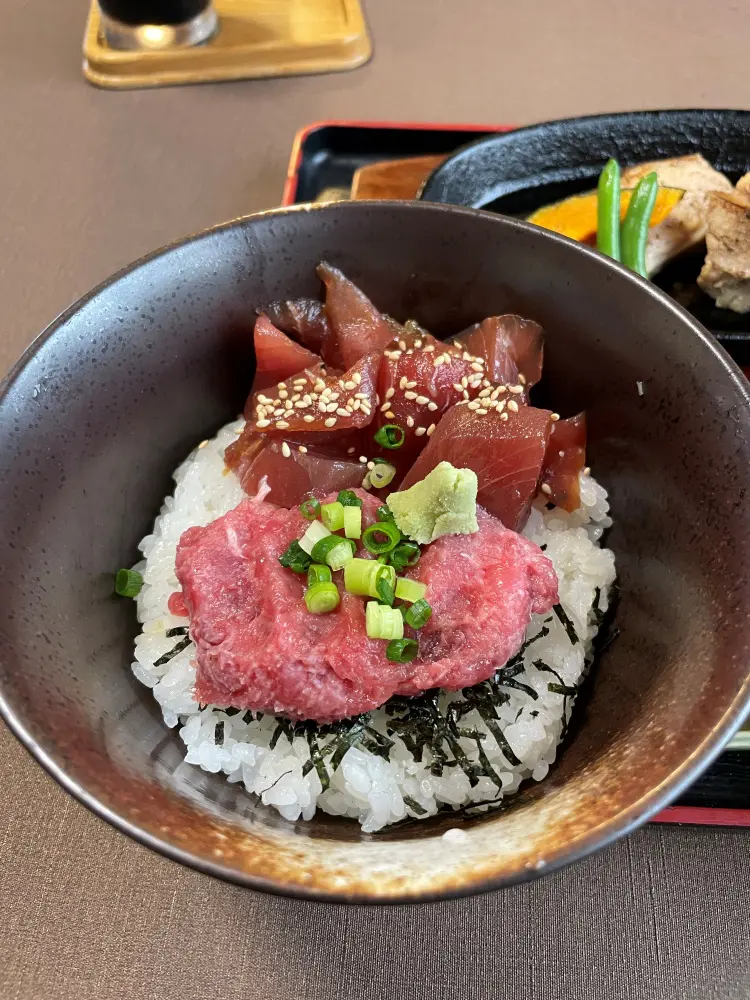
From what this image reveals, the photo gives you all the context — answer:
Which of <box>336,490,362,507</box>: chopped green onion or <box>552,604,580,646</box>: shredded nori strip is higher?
<box>336,490,362,507</box>: chopped green onion

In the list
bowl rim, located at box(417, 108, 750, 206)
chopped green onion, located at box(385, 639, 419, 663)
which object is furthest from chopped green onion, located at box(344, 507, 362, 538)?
bowl rim, located at box(417, 108, 750, 206)

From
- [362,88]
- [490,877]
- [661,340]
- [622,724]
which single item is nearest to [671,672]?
[622,724]

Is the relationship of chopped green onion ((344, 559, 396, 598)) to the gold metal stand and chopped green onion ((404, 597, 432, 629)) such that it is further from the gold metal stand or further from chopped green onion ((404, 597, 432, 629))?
the gold metal stand

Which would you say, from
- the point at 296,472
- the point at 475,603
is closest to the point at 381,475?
the point at 296,472

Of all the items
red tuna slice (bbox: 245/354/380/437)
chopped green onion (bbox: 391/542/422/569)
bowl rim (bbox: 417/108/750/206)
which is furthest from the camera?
bowl rim (bbox: 417/108/750/206)

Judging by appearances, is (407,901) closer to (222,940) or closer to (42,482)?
(222,940)

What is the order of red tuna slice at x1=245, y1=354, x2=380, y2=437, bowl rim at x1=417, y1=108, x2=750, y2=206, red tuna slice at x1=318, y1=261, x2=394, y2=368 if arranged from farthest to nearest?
1. bowl rim at x1=417, y1=108, x2=750, y2=206
2. red tuna slice at x1=318, y1=261, x2=394, y2=368
3. red tuna slice at x1=245, y1=354, x2=380, y2=437
